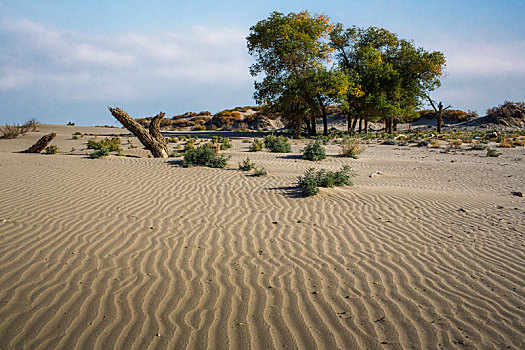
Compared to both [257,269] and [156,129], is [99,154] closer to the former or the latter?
[156,129]

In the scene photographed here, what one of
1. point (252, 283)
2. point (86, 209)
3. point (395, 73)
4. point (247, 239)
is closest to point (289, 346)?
point (252, 283)

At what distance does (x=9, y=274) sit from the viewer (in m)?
3.61

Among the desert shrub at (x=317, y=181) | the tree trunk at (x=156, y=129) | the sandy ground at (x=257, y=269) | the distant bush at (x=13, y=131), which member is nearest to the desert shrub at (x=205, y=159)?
the sandy ground at (x=257, y=269)

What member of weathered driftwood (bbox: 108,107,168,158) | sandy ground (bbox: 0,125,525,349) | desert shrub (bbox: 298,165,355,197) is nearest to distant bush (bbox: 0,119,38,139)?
weathered driftwood (bbox: 108,107,168,158)

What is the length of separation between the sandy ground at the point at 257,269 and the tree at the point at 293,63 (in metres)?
16.9

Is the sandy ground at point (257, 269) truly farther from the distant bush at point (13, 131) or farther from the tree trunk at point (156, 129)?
the distant bush at point (13, 131)

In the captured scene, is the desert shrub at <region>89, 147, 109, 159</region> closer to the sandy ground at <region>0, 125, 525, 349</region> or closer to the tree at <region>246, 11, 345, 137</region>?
the sandy ground at <region>0, 125, 525, 349</region>

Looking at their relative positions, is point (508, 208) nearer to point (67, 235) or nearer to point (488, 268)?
point (488, 268)

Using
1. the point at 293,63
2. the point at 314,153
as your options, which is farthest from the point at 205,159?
the point at 293,63

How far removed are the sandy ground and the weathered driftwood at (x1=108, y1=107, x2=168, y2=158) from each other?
19.5 feet

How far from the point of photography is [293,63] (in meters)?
24.4

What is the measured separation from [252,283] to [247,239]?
1312mm

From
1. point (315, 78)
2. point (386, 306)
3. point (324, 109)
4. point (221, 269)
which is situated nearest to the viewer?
point (386, 306)

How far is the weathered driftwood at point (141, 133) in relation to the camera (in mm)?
13305
